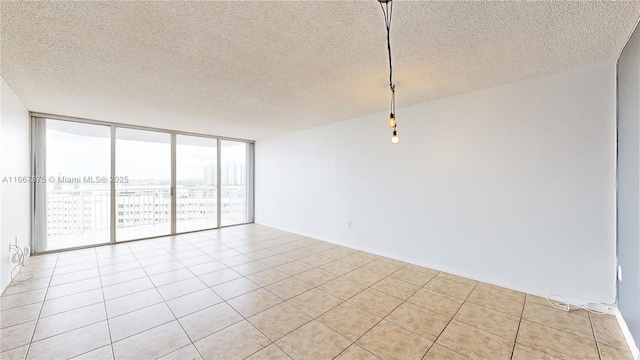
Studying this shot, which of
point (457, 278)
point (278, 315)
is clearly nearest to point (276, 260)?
point (278, 315)

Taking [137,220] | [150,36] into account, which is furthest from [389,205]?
[137,220]

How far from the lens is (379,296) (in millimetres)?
2654

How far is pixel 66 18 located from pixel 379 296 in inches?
136

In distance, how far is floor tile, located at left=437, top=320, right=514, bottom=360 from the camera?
5.87 feet

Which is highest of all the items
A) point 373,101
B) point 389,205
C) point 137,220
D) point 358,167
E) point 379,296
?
point 373,101

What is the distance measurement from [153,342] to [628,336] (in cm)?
365

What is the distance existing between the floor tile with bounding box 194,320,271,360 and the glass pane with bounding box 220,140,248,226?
185 inches

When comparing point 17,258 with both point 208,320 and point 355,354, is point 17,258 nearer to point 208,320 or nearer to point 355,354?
point 208,320

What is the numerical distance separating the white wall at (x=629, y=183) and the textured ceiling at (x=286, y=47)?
0.78 ft

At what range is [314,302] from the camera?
8.25 ft

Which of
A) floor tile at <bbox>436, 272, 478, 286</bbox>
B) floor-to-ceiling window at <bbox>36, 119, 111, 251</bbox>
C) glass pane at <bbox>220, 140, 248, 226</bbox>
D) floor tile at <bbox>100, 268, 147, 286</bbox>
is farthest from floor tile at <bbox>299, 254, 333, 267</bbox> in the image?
floor-to-ceiling window at <bbox>36, 119, 111, 251</bbox>

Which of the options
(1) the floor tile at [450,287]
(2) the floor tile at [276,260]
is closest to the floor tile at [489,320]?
(1) the floor tile at [450,287]

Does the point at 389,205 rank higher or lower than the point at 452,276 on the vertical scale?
higher

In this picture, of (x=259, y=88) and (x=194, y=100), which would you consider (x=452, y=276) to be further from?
(x=194, y=100)
